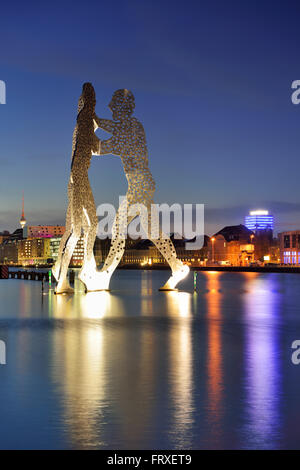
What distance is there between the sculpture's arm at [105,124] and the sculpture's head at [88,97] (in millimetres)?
600

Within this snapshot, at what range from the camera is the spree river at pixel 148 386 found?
246 inches

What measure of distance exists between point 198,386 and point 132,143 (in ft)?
67.7

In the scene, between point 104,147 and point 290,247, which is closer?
point 104,147

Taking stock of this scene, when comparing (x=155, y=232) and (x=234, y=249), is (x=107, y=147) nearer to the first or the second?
(x=155, y=232)

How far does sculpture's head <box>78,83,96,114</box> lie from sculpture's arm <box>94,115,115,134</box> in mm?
600

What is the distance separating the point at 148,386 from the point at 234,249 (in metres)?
138

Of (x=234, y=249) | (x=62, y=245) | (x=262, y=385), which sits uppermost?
(x=234, y=249)

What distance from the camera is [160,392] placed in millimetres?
8203

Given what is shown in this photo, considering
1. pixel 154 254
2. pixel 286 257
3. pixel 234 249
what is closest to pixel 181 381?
pixel 286 257

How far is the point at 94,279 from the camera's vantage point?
29.5 metres

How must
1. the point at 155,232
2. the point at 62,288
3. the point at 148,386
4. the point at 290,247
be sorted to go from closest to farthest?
the point at 148,386 → the point at 155,232 → the point at 62,288 → the point at 290,247

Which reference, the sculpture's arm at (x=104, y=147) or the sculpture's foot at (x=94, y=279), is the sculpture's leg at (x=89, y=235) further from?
the sculpture's arm at (x=104, y=147)

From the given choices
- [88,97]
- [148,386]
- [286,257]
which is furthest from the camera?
[286,257]
